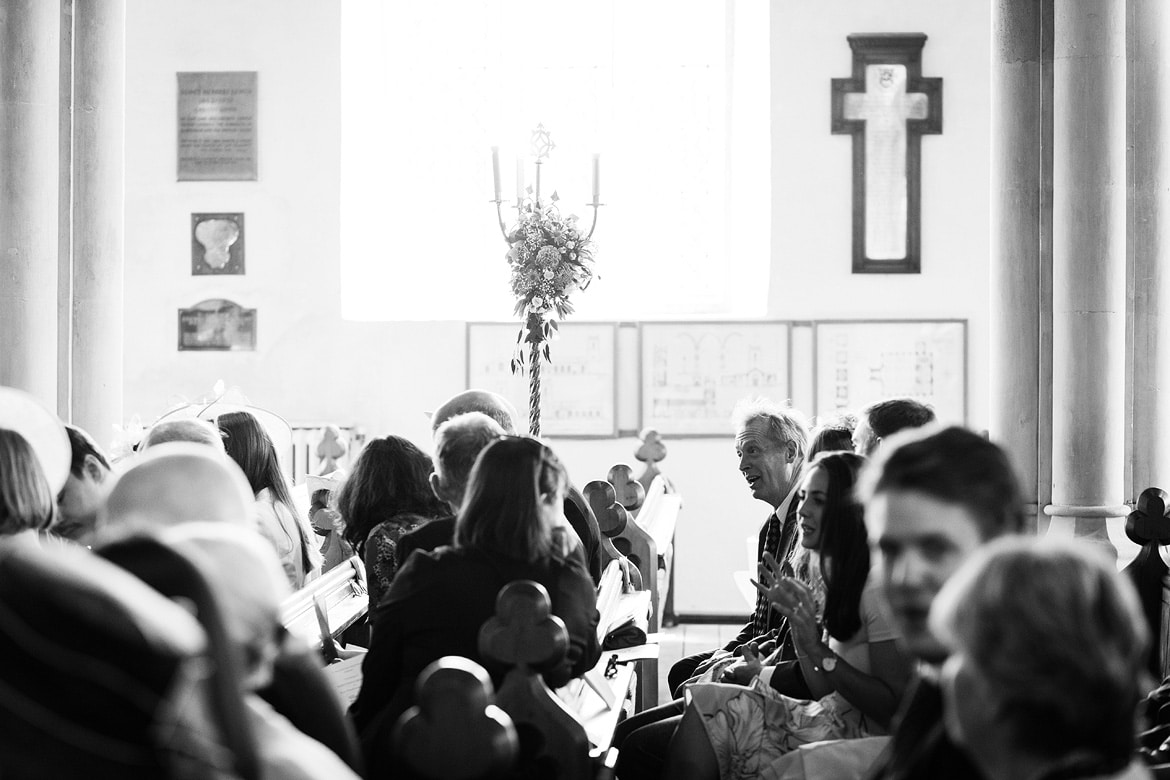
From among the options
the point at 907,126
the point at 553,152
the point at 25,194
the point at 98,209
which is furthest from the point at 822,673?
the point at 553,152

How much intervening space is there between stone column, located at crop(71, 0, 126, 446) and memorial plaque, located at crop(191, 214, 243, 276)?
2687 millimetres

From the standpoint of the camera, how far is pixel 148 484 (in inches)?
65.4

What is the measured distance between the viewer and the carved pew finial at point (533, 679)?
1.77m

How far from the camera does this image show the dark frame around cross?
29.3ft

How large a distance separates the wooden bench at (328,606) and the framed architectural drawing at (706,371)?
16.2 feet

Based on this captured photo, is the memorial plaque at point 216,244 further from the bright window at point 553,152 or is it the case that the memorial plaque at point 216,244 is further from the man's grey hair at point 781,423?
the man's grey hair at point 781,423

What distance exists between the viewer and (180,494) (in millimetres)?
1621

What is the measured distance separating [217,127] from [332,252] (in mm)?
1111

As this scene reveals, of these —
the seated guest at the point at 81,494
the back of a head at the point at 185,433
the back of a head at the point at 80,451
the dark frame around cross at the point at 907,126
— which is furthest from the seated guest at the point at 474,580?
the dark frame around cross at the point at 907,126

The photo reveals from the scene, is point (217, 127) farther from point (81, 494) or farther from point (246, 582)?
point (246, 582)

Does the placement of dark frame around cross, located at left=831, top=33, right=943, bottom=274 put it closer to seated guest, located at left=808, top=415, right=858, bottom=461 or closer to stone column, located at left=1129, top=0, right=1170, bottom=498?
stone column, located at left=1129, top=0, right=1170, bottom=498

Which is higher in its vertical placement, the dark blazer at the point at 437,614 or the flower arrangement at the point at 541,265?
the flower arrangement at the point at 541,265

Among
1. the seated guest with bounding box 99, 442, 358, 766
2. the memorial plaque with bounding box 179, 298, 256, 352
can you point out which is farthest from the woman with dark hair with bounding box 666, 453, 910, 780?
the memorial plaque with bounding box 179, 298, 256, 352

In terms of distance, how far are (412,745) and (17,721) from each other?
45cm
